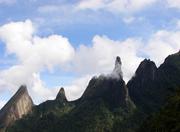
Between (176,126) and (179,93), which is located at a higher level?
(179,93)

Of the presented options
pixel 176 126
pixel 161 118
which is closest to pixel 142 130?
pixel 161 118

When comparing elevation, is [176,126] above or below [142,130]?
below

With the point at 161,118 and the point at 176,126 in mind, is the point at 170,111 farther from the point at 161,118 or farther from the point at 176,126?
the point at 176,126

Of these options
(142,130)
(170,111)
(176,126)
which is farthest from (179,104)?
(142,130)

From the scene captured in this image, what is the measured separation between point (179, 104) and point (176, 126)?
12.4 m

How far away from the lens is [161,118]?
105 meters

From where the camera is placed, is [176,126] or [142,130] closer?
[176,126]

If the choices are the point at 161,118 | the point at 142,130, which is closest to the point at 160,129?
the point at 161,118

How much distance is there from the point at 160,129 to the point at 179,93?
9367mm

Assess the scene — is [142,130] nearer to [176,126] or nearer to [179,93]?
[179,93]

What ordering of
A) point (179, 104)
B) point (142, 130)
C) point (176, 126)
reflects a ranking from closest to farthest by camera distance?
1. point (176, 126)
2. point (179, 104)
3. point (142, 130)

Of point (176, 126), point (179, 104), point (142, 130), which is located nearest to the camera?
point (176, 126)

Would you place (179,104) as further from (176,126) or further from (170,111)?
(176,126)

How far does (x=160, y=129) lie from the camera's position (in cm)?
A: 10344
